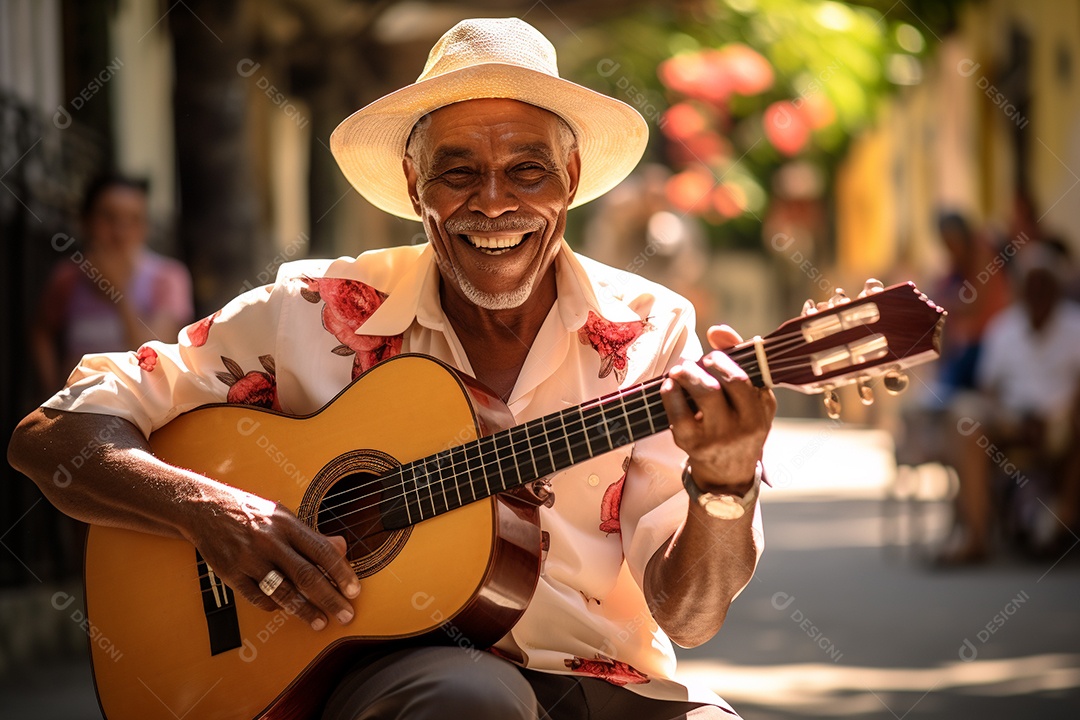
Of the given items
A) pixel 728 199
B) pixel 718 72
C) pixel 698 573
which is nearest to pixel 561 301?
pixel 698 573

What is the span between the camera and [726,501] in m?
2.33

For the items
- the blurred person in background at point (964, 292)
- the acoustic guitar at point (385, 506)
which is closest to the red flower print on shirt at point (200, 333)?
the acoustic guitar at point (385, 506)

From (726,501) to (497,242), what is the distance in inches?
34.0

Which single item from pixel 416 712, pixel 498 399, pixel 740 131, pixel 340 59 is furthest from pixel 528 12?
pixel 740 131

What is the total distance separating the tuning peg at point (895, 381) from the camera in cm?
221

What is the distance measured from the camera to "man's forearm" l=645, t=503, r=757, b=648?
2.40 m

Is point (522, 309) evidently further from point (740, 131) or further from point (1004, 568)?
point (740, 131)

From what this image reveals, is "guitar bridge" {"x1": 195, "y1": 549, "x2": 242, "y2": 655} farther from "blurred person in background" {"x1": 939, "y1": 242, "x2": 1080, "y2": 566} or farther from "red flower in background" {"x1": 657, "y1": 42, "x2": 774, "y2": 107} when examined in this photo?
"red flower in background" {"x1": 657, "y1": 42, "x2": 774, "y2": 107}

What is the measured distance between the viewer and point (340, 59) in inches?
411

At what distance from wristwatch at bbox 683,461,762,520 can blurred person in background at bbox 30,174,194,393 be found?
4208mm

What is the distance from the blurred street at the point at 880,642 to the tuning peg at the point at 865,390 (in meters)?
2.84

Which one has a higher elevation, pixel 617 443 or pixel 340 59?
pixel 340 59

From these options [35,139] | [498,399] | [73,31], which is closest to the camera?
[498,399]

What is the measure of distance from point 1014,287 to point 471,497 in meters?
7.21
